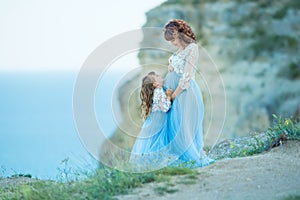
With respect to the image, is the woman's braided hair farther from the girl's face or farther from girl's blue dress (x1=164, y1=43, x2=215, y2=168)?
the girl's face

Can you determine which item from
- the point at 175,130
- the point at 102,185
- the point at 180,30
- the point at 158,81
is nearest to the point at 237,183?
the point at 102,185

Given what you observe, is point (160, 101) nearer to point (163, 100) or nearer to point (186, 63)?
point (163, 100)

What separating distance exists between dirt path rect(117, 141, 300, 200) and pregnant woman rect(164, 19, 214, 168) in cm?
73

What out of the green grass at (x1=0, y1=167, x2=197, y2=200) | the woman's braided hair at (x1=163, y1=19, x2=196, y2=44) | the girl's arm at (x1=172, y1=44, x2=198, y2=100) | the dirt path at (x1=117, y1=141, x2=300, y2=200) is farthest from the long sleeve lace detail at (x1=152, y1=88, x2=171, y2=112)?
the green grass at (x1=0, y1=167, x2=197, y2=200)

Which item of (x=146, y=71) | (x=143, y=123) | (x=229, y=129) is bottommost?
(x=229, y=129)

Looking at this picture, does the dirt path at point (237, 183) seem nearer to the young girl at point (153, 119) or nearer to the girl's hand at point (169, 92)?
the young girl at point (153, 119)

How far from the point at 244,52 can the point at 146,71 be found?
13.8 m

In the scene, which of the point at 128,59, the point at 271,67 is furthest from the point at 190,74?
the point at 271,67

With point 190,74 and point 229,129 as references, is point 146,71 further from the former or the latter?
point 229,129

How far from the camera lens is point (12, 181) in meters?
8.66

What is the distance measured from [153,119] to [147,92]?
0.29 metres

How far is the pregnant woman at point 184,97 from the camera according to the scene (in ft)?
21.8

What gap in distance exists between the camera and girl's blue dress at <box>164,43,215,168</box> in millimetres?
6643

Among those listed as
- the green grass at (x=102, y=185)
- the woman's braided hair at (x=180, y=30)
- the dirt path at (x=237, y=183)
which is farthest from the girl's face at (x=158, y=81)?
the green grass at (x=102, y=185)
